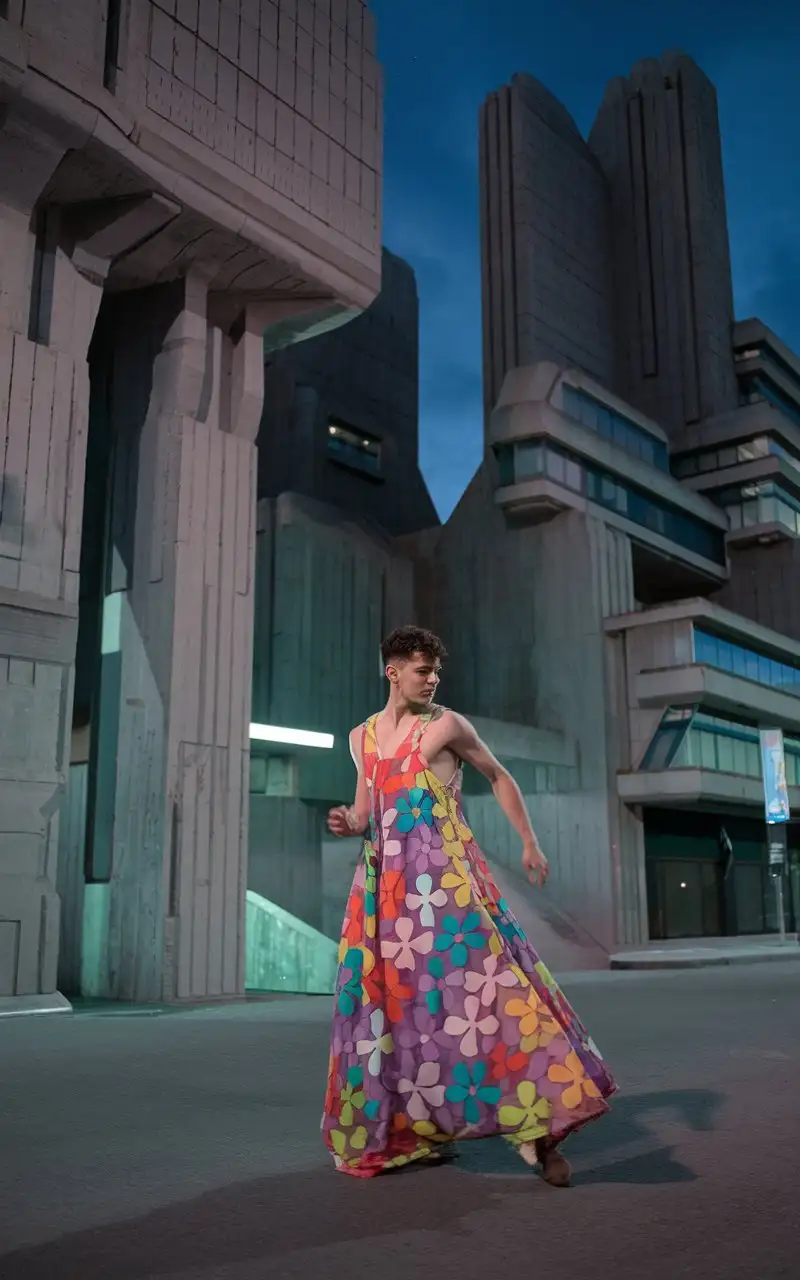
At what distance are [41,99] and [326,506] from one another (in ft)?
62.7

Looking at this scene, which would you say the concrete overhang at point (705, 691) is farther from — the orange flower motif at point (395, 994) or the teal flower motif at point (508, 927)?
the orange flower motif at point (395, 994)

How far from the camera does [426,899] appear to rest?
423cm

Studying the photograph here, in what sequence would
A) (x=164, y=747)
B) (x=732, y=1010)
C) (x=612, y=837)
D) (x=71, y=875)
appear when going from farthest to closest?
Answer: 1. (x=612, y=837)
2. (x=71, y=875)
3. (x=164, y=747)
4. (x=732, y=1010)

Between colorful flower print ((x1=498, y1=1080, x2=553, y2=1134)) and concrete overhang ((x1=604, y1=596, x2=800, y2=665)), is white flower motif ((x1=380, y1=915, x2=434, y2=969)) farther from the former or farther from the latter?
concrete overhang ((x1=604, y1=596, x2=800, y2=665))

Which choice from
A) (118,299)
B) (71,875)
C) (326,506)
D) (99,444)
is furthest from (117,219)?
(326,506)

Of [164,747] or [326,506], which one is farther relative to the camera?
[326,506]

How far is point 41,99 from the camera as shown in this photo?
1198 centimetres

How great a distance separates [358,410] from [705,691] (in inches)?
639

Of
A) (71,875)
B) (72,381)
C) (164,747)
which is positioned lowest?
(71,875)

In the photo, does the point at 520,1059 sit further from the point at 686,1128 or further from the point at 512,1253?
the point at 686,1128

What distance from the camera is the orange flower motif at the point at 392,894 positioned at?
14.0 feet

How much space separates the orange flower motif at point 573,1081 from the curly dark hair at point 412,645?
1.56 m

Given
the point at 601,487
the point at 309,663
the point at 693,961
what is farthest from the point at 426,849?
the point at 601,487

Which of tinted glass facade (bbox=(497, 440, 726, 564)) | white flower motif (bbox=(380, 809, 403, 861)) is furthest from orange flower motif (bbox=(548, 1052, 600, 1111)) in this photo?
tinted glass facade (bbox=(497, 440, 726, 564))
